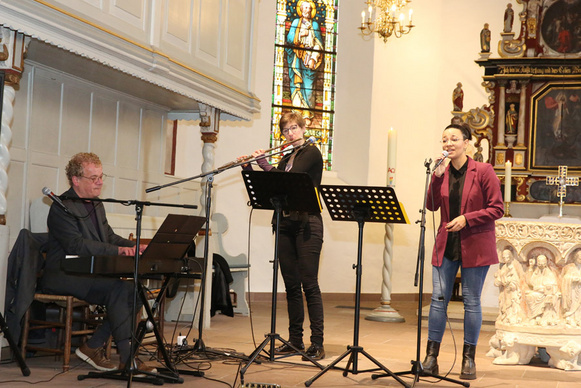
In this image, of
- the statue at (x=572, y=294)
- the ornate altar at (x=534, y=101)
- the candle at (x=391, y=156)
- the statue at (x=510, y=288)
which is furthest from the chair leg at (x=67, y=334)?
the ornate altar at (x=534, y=101)

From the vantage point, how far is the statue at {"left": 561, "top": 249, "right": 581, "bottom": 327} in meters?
5.84

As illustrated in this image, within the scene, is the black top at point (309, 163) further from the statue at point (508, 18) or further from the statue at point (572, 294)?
the statue at point (508, 18)

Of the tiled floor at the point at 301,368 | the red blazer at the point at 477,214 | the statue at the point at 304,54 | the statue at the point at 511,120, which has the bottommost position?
the tiled floor at the point at 301,368

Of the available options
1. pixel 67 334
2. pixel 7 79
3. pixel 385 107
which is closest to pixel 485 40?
pixel 385 107

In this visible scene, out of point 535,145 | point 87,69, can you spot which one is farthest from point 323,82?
point 87,69

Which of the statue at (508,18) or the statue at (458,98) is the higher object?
the statue at (508,18)

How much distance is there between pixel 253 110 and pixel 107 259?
13.1ft

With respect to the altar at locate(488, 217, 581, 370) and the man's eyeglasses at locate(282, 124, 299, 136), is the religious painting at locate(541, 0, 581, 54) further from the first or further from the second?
the man's eyeglasses at locate(282, 124, 299, 136)

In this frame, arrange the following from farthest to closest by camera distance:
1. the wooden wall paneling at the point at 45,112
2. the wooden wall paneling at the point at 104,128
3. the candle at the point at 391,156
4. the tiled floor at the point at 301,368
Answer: the candle at the point at 391,156 < the wooden wall paneling at the point at 104,128 < the wooden wall paneling at the point at 45,112 < the tiled floor at the point at 301,368

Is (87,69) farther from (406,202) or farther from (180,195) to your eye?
(406,202)

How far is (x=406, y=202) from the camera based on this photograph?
12312 mm

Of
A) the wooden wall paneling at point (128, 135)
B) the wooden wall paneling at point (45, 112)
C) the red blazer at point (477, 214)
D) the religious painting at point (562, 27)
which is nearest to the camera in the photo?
the red blazer at point (477, 214)

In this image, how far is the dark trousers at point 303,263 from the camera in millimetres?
5480

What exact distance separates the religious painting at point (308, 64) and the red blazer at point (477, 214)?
7.13m
